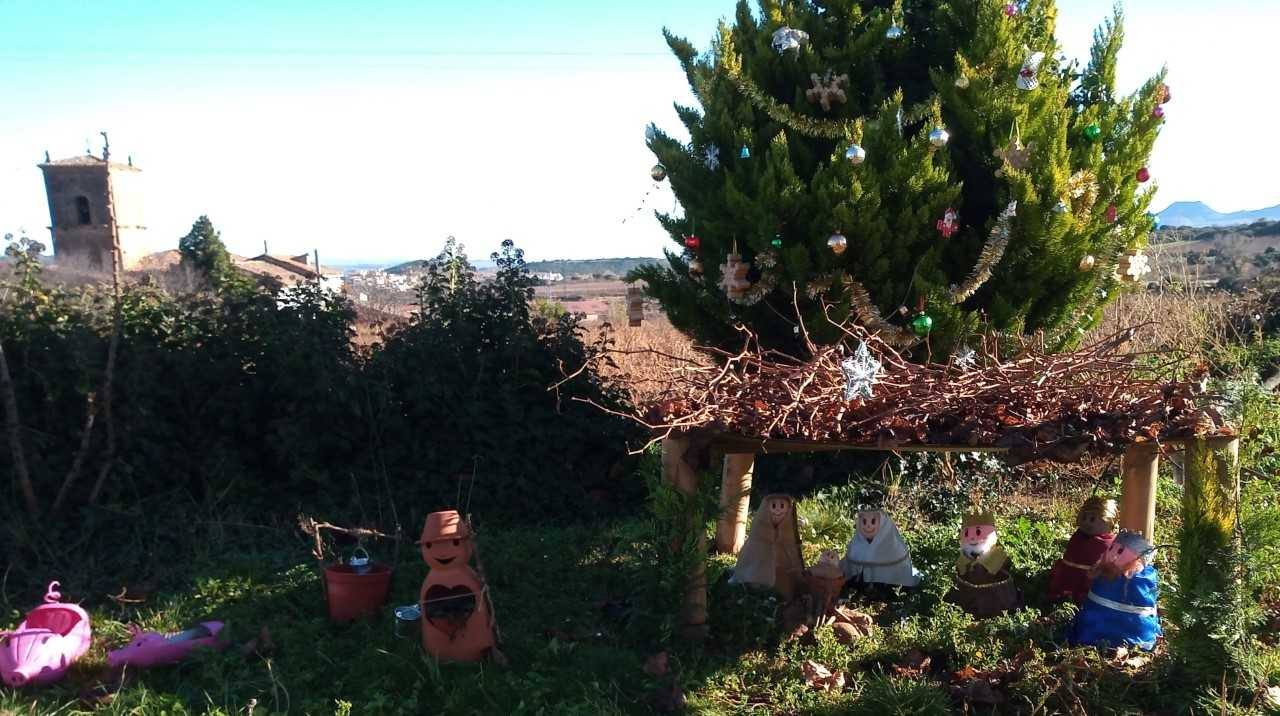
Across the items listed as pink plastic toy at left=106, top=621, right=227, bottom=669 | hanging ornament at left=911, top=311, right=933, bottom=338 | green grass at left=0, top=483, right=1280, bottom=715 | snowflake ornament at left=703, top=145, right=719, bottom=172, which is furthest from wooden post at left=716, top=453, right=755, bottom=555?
pink plastic toy at left=106, top=621, right=227, bottom=669

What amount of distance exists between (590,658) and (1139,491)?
2.48 meters

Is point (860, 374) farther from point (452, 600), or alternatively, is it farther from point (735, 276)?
point (452, 600)

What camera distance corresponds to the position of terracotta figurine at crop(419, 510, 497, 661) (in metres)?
3.43

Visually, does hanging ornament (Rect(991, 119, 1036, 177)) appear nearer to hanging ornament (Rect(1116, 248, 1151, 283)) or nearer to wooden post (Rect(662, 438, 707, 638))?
hanging ornament (Rect(1116, 248, 1151, 283))

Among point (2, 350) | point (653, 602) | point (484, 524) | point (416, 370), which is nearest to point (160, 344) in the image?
point (2, 350)

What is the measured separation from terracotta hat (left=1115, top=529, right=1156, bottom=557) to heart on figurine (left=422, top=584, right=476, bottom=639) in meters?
2.63

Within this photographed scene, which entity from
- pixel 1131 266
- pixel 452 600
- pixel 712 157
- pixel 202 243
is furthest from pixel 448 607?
pixel 202 243

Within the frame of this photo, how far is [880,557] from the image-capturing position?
163 inches

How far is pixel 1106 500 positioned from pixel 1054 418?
0.82 metres

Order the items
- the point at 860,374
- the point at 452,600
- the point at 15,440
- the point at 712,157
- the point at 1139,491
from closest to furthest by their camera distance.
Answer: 1. the point at 860,374
2. the point at 452,600
3. the point at 1139,491
4. the point at 15,440
5. the point at 712,157

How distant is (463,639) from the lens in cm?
343

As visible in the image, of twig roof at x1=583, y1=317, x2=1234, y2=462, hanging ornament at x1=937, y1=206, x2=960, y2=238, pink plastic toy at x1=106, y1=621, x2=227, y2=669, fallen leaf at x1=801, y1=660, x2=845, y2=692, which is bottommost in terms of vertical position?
fallen leaf at x1=801, y1=660, x2=845, y2=692

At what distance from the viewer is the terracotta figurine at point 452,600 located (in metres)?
3.43

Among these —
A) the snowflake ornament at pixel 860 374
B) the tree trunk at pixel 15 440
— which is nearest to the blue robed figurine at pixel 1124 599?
the snowflake ornament at pixel 860 374
